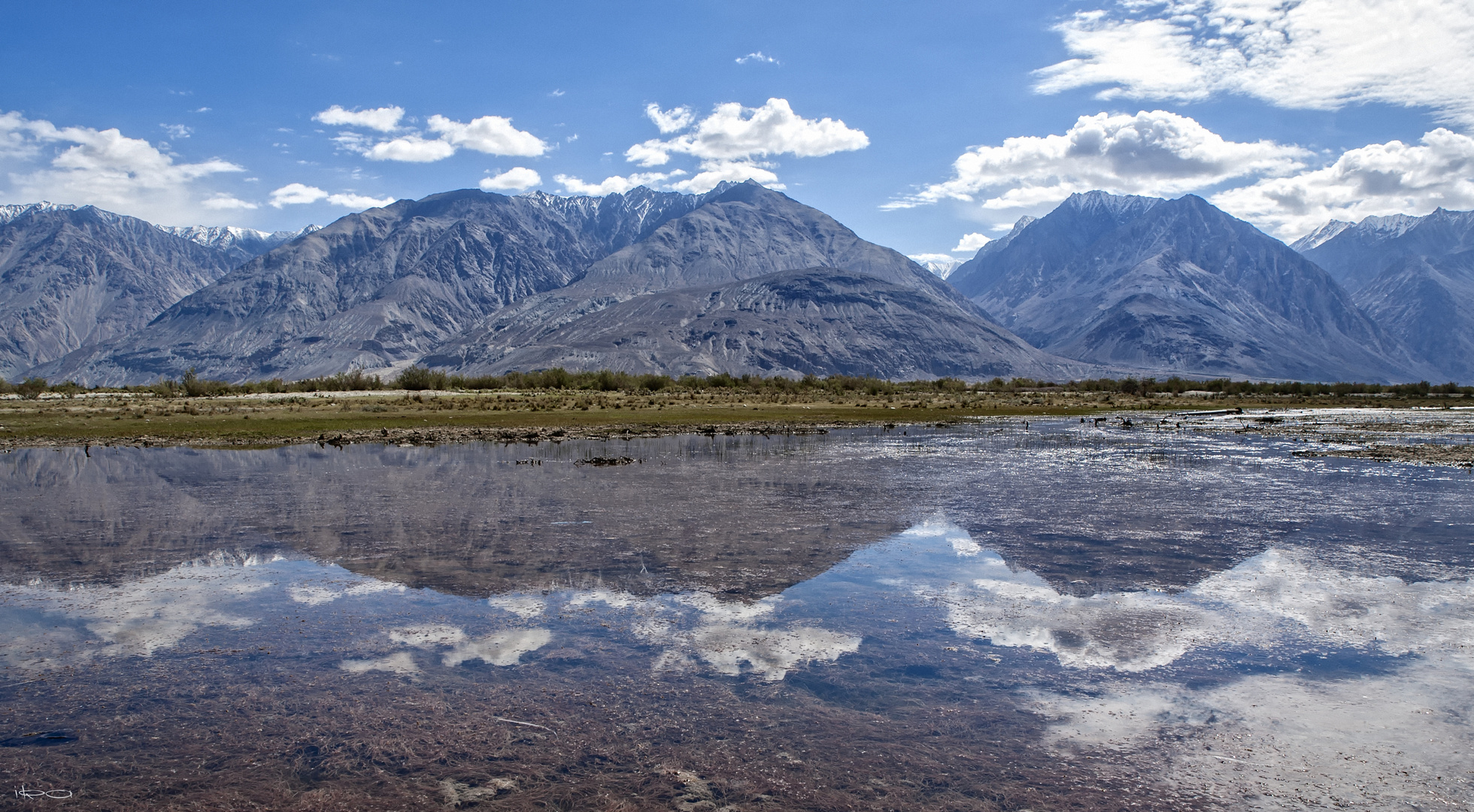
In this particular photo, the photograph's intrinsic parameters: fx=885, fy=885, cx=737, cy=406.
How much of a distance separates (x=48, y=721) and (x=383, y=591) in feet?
15.5

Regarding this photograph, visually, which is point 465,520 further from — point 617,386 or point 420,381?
point 420,381

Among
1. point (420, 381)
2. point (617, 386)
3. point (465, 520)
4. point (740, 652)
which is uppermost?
point (420, 381)

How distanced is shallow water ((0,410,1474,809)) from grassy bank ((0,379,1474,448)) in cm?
2174

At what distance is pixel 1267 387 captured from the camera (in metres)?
110

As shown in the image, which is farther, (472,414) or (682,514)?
(472,414)

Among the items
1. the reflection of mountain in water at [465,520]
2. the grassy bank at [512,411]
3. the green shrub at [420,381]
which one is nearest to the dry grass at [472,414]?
the grassy bank at [512,411]

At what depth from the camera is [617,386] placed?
93.3 metres

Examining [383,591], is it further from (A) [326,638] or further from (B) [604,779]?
(B) [604,779]

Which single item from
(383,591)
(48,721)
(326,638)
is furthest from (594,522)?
(48,721)

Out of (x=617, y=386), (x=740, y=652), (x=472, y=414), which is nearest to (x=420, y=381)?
(x=617, y=386)

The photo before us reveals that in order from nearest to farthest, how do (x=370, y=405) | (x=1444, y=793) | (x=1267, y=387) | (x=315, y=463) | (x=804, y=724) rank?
(x=1444, y=793) < (x=804, y=724) < (x=315, y=463) < (x=370, y=405) < (x=1267, y=387)

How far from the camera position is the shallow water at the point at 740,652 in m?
6.81

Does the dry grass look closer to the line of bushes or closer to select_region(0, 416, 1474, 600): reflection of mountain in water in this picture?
the line of bushes

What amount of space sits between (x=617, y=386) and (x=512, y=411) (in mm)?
36568
